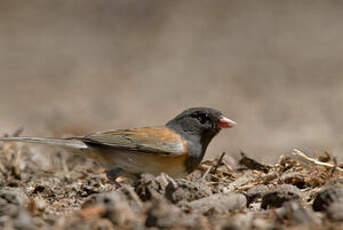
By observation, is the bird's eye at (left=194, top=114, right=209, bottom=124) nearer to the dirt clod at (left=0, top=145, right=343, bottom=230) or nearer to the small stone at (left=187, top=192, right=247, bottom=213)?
the dirt clod at (left=0, top=145, right=343, bottom=230)

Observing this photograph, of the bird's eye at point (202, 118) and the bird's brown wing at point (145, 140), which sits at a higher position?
the bird's eye at point (202, 118)

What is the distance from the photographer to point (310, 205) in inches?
156

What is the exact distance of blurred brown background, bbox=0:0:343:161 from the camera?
1021 cm

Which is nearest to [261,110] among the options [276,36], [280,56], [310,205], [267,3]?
[280,56]

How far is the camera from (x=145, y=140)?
496 centimetres

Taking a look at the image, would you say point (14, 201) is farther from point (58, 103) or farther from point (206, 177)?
point (58, 103)

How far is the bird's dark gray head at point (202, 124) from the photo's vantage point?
16.9ft

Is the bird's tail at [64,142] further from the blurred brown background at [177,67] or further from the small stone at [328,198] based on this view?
the blurred brown background at [177,67]

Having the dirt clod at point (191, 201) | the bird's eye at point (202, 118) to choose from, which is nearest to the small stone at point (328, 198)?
the dirt clod at point (191, 201)

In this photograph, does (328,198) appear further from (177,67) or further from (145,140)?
(177,67)

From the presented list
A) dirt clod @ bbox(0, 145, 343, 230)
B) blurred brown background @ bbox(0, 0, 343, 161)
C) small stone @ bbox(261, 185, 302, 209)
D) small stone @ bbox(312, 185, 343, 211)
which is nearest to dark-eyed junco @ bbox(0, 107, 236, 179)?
dirt clod @ bbox(0, 145, 343, 230)

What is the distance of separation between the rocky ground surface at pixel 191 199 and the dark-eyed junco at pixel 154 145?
0.24m

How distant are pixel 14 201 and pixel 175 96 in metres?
8.56

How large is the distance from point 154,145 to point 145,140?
0.33ft
